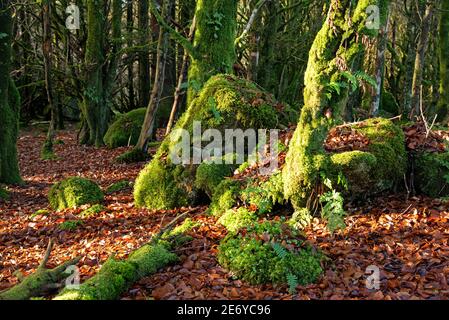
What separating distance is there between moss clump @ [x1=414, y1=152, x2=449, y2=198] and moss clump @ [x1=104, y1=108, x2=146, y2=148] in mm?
11690

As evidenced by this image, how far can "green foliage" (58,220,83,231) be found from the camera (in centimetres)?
779

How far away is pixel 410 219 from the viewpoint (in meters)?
6.07

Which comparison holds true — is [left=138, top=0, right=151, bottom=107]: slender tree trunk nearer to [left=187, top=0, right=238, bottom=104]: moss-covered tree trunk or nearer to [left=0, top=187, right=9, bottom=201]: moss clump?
[left=187, top=0, right=238, bottom=104]: moss-covered tree trunk

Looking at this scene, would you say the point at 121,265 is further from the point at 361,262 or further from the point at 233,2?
the point at 233,2

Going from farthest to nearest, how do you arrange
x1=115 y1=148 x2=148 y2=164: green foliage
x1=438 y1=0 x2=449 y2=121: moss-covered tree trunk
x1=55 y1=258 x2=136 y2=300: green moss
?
x1=438 y1=0 x2=449 y2=121: moss-covered tree trunk, x1=115 y1=148 x2=148 y2=164: green foliage, x1=55 y1=258 x2=136 y2=300: green moss

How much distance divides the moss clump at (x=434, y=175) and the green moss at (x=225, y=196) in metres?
2.86

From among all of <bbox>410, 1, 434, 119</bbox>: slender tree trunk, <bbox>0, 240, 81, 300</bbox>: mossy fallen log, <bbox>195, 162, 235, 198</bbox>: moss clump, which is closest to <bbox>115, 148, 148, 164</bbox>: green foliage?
<bbox>195, 162, 235, 198</bbox>: moss clump

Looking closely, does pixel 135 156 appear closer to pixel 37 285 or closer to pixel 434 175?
pixel 37 285

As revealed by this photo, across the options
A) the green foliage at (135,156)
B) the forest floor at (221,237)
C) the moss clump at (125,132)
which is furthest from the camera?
the moss clump at (125,132)

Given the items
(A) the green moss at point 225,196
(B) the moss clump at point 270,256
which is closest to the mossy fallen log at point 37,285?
(B) the moss clump at point 270,256

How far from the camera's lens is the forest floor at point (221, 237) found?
15.1 feet

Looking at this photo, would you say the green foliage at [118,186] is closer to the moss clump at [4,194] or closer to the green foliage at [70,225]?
the green foliage at [70,225]
